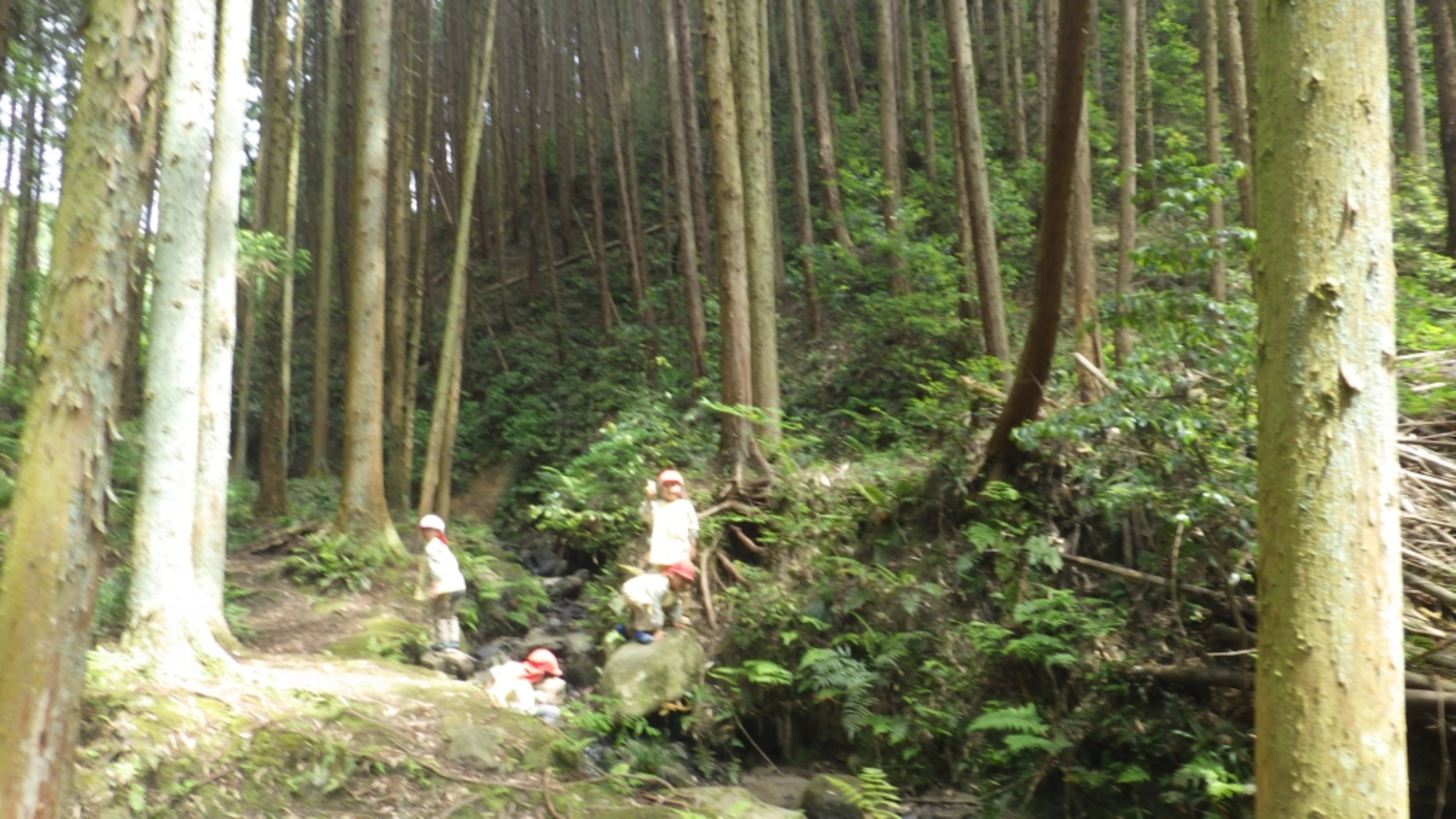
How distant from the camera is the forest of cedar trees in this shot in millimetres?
3258

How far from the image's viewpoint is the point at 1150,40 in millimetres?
22828

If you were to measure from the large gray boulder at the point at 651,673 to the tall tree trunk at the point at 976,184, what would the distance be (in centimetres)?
568

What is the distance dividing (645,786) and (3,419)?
42.8 ft

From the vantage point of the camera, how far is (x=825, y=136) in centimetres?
2008

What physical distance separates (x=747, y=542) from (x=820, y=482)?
1.08 m

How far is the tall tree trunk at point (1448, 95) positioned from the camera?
12.0m

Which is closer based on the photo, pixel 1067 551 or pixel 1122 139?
pixel 1067 551

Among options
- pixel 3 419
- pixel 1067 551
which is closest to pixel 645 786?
pixel 1067 551

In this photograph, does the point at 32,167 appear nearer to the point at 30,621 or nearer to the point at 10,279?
the point at 10,279

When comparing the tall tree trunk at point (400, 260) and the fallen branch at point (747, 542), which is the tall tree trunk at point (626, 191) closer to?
the tall tree trunk at point (400, 260)

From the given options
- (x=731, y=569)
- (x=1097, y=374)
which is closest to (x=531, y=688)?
(x=731, y=569)

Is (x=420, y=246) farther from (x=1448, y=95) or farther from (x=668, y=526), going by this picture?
(x=1448, y=95)

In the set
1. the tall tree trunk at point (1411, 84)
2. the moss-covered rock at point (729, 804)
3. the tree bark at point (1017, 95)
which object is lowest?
the moss-covered rock at point (729, 804)

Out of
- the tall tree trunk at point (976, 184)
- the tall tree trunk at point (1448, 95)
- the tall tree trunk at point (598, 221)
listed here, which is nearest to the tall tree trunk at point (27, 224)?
the tall tree trunk at point (598, 221)
